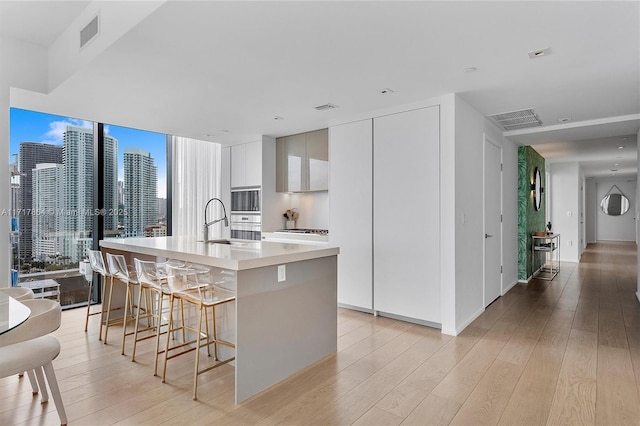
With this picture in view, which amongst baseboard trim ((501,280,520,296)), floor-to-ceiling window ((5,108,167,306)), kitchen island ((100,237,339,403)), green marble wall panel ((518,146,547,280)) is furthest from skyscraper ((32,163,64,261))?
green marble wall panel ((518,146,547,280))

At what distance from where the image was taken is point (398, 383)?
262cm

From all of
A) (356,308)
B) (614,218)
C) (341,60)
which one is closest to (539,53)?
(341,60)

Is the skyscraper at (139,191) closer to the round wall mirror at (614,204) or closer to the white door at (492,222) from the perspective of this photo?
the white door at (492,222)

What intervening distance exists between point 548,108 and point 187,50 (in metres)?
3.92

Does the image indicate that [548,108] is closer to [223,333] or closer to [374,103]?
[374,103]

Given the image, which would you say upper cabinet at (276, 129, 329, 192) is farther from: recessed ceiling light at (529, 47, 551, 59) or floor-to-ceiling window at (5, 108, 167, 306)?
recessed ceiling light at (529, 47, 551, 59)

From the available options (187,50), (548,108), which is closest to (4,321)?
(187,50)

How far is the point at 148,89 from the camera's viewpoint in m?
3.37

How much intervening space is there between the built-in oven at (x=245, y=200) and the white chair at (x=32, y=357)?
12.1 feet

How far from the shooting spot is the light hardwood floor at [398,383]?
2.22 meters

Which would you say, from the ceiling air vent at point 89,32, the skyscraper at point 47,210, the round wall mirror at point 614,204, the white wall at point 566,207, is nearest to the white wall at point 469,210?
the ceiling air vent at point 89,32

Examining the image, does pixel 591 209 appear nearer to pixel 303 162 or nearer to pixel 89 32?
pixel 303 162

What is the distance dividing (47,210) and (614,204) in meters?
17.5

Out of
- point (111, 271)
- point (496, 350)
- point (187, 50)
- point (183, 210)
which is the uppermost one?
point (187, 50)
